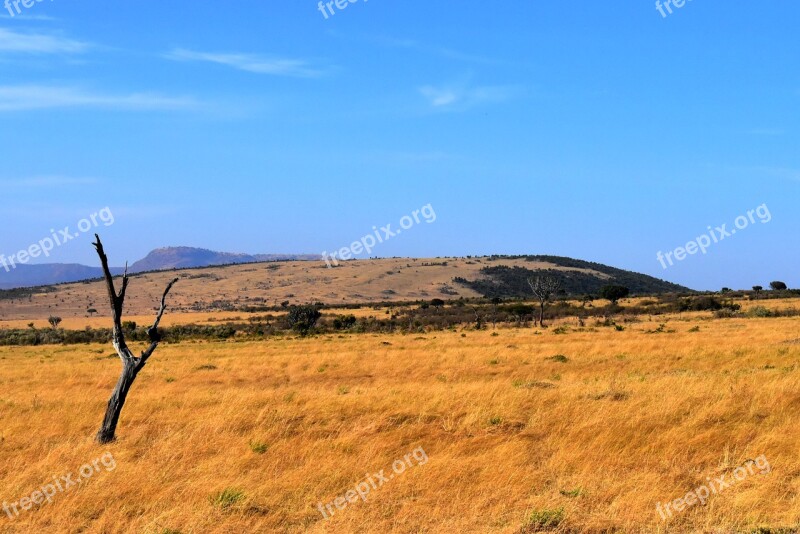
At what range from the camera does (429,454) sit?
36.4 ft

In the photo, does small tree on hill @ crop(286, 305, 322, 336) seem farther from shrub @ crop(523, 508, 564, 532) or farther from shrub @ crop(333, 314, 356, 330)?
shrub @ crop(523, 508, 564, 532)

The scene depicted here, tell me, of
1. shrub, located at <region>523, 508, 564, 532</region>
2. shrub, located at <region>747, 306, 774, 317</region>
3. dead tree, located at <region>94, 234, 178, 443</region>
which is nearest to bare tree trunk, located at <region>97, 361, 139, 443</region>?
dead tree, located at <region>94, 234, 178, 443</region>

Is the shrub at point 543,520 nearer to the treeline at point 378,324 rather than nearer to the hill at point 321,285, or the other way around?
the treeline at point 378,324

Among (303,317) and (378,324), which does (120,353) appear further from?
(303,317)

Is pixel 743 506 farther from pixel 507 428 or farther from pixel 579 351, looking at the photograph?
pixel 579 351

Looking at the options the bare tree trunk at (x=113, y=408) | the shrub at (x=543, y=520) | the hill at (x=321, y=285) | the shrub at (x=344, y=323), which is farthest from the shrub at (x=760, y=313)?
the hill at (x=321, y=285)

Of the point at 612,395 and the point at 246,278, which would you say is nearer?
the point at 612,395

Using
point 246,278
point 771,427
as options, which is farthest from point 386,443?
point 246,278

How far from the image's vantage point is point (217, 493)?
9195 mm

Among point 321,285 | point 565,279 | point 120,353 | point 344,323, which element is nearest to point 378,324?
point 344,323

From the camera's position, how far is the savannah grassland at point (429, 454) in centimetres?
827

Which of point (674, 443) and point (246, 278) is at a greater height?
point (246, 278)

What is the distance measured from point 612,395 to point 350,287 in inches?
5480

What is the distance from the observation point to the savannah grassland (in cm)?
827
